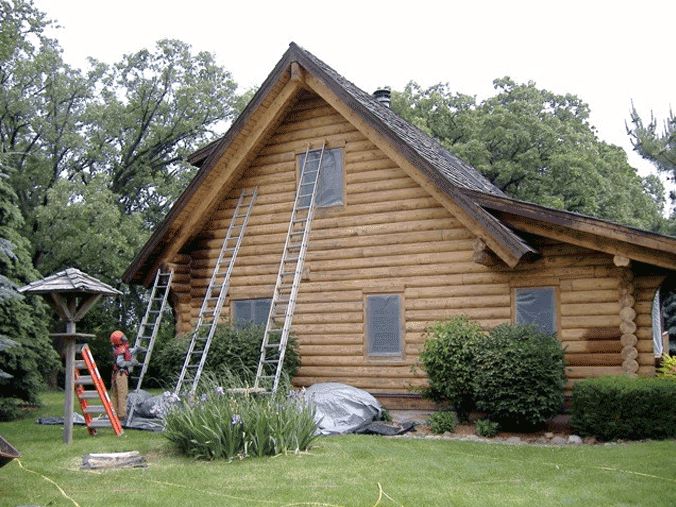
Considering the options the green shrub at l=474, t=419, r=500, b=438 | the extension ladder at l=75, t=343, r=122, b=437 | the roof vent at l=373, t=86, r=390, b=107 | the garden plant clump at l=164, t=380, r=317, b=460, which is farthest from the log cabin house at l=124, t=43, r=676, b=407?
the extension ladder at l=75, t=343, r=122, b=437

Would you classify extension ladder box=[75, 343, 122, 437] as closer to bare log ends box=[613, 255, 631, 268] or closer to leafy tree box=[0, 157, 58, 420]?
leafy tree box=[0, 157, 58, 420]

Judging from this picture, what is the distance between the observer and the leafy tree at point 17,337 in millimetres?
14867

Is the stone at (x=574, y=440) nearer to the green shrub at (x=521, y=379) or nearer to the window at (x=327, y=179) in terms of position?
the green shrub at (x=521, y=379)

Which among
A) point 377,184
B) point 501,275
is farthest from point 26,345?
point 501,275

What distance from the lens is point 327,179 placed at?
15797mm

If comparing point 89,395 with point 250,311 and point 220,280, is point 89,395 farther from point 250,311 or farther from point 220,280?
point 220,280

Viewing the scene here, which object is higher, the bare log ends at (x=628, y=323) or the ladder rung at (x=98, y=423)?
the bare log ends at (x=628, y=323)

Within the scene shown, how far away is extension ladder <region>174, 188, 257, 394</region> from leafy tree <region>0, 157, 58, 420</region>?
10.2 ft

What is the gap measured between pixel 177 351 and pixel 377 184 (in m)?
4.98

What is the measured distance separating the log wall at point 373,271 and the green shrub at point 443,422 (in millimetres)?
1303

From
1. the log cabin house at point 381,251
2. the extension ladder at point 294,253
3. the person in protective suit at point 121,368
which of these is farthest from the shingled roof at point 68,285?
the log cabin house at point 381,251

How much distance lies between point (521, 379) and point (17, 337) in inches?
372

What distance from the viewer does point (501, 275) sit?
1369 cm

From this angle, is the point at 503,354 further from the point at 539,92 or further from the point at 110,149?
the point at 539,92
